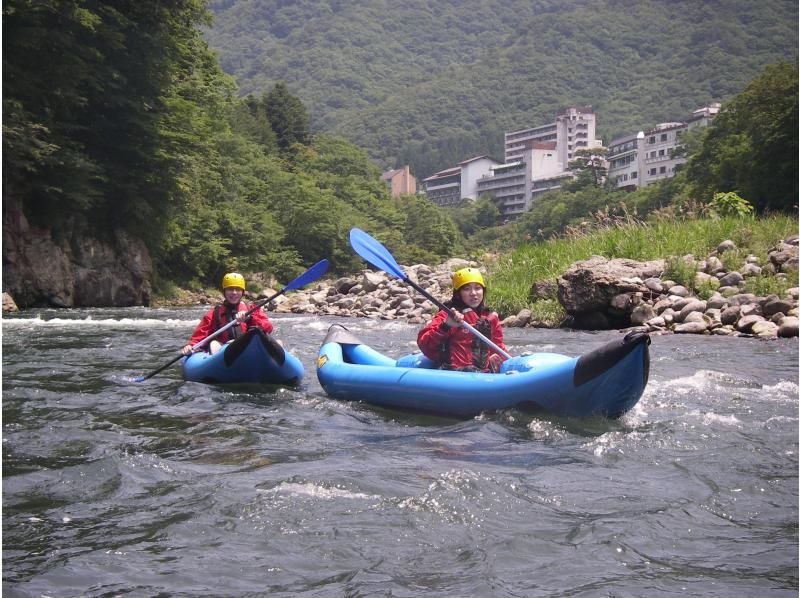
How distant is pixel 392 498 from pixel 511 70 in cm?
14710

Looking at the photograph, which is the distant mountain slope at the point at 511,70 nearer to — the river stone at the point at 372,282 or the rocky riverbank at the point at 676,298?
the river stone at the point at 372,282

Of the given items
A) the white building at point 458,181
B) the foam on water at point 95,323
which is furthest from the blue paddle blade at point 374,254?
the white building at point 458,181

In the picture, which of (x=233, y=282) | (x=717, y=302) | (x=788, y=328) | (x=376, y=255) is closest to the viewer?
(x=376, y=255)

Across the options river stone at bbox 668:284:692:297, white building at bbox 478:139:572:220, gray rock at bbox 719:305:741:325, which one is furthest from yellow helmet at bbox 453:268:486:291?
white building at bbox 478:139:572:220

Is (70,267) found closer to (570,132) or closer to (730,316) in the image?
(730,316)

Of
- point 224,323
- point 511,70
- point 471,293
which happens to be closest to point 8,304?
point 224,323

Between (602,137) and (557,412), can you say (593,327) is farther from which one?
(602,137)

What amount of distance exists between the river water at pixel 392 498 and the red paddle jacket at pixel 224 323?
1327 millimetres

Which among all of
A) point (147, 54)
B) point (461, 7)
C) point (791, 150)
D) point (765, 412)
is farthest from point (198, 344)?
point (461, 7)

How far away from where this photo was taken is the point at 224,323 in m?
7.64

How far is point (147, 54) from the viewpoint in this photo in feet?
62.8

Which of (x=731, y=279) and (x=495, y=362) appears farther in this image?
(x=731, y=279)

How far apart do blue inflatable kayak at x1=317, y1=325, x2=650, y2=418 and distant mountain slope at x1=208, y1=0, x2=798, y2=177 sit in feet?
379

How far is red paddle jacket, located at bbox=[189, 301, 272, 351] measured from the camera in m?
7.49
